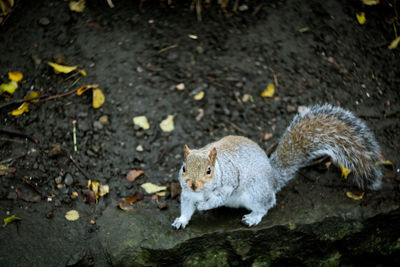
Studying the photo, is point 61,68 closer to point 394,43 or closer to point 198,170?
point 198,170

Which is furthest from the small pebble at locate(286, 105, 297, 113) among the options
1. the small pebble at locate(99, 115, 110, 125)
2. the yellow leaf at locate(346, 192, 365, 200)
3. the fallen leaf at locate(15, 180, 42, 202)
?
the fallen leaf at locate(15, 180, 42, 202)

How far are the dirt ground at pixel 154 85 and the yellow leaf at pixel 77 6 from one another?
43 millimetres

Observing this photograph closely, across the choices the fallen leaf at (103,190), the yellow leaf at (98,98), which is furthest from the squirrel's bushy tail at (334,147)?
the yellow leaf at (98,98)

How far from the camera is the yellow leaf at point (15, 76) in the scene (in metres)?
2.83

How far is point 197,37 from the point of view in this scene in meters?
3.15

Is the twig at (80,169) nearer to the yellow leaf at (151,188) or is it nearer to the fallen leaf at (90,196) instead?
the fallen leaf at (90,196)

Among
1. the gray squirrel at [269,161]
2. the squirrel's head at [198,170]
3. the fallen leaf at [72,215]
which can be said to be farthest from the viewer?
the fallen leaf at [72,215]

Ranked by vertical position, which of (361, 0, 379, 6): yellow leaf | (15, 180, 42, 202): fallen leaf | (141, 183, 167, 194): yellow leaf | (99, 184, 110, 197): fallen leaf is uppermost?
(361, 0, 379, 6): yellow leaf

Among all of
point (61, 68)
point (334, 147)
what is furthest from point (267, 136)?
point (61, 68)

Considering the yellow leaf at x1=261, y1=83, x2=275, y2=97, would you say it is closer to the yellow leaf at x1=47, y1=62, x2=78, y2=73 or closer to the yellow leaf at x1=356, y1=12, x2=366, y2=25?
the yellow leaf at x1=356, y1=12, x2=366, y2=25

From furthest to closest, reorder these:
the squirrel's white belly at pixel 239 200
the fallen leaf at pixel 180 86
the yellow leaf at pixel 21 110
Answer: the fallen leaf at pixel 180 86 < the yellow leaf at pixel 21 110 < the squirrel's white belly at pixel 239 200

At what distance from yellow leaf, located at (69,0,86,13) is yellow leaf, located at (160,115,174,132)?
132cm

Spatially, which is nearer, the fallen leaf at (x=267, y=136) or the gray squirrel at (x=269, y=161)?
the gray squirrel at (x=269, y=161)

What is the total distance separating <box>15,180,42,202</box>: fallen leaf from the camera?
2.27m
